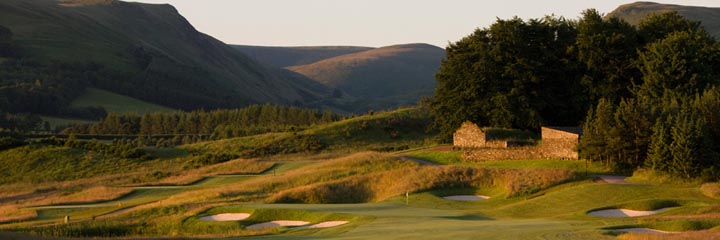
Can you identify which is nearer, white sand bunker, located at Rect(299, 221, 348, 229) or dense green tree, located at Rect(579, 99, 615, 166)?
white sand bunker, located at Rect(299, 221, 348, 229)

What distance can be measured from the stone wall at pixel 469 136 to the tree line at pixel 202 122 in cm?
5303

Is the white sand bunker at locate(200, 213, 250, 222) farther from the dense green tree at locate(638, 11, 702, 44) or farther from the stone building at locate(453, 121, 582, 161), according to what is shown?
the dense green tree at locate(638, 11, 702, 44)

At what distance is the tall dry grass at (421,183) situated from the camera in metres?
49.3

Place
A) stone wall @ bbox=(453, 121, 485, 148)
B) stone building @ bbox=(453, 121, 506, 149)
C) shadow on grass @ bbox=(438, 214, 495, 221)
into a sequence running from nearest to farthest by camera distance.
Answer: shadow on grass @ bbox=(438, 214, 495, 221), stone building @ bbox=(453, 121, 506, 149), stone wall @ bbox=(453, 121, 485, 148)

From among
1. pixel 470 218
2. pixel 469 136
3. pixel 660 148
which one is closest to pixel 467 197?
pixel 470 218

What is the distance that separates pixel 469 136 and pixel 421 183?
802 inches

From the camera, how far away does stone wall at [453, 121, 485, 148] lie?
226 ft

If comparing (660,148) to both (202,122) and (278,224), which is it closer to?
(278,224)

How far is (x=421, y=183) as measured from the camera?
50.8 meters

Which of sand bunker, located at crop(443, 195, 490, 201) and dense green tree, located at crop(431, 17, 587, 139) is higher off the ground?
dense green tree, located at crop(431, 17, 587, 139)

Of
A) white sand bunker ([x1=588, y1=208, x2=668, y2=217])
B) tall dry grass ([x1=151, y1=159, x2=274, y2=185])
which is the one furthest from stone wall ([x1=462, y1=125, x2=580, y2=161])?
tall dry grass ([x1=151, y1=159, x2=274, y2=185])

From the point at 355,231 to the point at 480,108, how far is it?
4576 cm

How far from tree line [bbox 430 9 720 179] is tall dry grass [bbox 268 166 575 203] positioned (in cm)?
966

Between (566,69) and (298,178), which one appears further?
(566,69)
